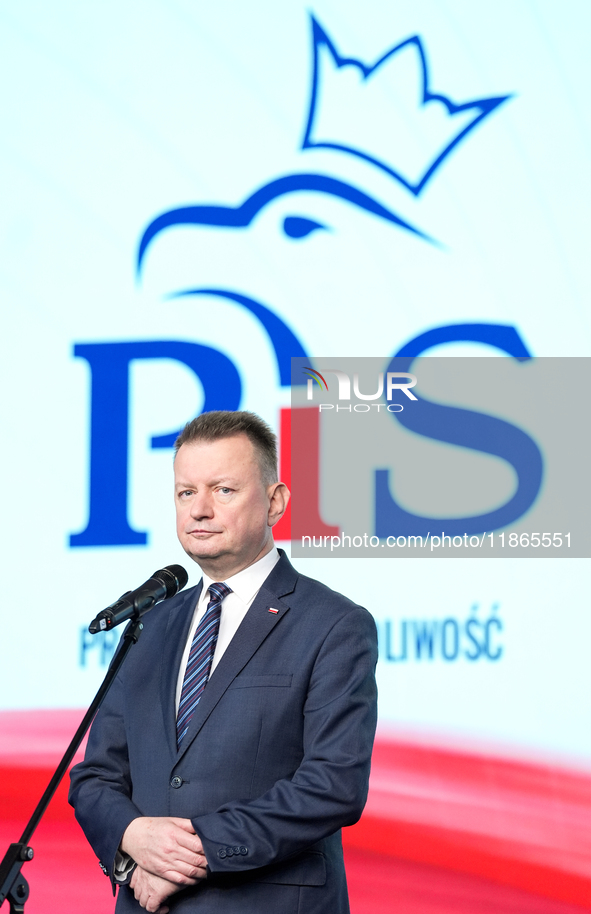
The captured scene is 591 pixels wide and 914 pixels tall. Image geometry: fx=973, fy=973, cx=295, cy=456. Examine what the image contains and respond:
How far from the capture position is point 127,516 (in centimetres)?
338

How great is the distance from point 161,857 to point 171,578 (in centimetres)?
54

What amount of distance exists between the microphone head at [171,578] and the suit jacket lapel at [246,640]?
0.16m

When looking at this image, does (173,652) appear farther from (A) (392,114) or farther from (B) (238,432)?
(A) (392,114)

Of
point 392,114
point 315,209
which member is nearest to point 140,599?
point 315,209

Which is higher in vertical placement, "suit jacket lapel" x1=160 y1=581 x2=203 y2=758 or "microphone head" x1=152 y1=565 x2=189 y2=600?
"microphone head" x1=152 y1=565 x2=189 y2=600

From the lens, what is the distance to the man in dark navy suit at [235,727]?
Answer: 1862 millimetres

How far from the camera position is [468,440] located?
324 centimetres

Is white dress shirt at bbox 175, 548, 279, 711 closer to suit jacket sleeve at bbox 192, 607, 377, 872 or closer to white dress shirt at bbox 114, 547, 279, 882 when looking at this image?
white dress shirt at bbox 114, 547, 279, 882

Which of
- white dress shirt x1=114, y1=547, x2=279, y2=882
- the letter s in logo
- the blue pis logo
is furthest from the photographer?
the blue pis logo

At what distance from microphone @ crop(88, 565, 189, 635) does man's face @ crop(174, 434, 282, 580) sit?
0.11 metres

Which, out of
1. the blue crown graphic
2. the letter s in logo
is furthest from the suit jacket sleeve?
the blue crown graphic

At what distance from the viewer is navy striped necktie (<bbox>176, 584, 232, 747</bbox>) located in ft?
6.71

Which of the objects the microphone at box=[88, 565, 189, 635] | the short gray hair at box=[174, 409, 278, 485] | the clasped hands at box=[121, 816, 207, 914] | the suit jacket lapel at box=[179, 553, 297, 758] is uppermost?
the short gray hair at box=[174, 409, 278, 485]

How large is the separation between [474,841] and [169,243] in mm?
2260
